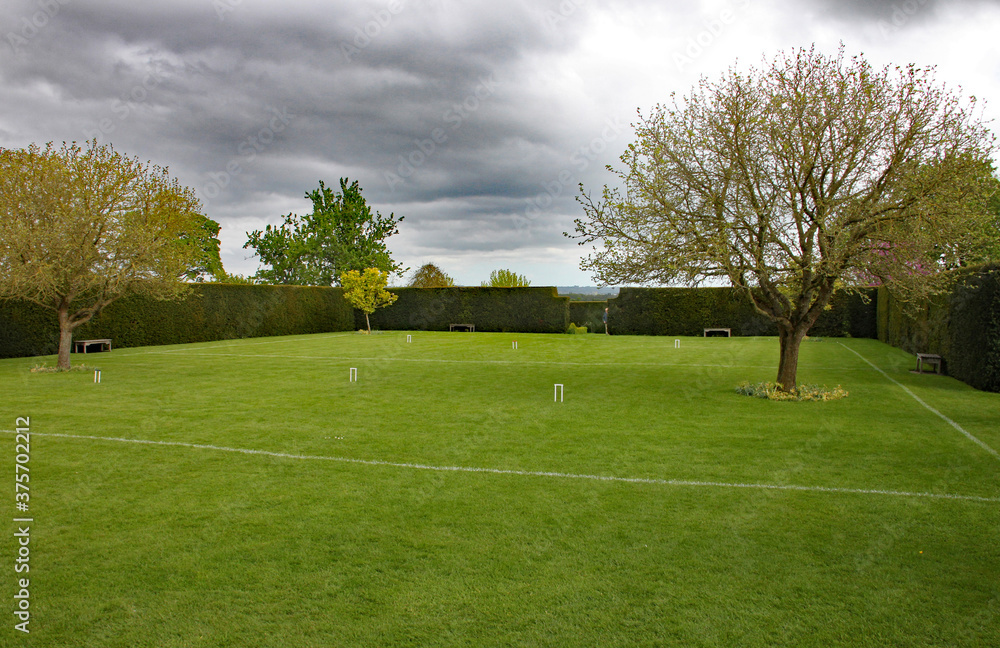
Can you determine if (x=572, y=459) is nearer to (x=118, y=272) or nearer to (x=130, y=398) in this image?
(x=130, y=398)

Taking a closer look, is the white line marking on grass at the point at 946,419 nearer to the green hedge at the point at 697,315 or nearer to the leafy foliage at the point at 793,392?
the leafy foliage at the point at 793,392

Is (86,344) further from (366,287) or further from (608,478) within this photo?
(608,478)

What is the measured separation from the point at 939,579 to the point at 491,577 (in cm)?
310

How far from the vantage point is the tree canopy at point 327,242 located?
51.8 metres

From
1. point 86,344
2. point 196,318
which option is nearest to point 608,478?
point 86,344

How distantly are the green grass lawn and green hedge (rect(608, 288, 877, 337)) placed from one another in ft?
71.0

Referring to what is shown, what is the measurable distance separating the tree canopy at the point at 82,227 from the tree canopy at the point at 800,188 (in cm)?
1214

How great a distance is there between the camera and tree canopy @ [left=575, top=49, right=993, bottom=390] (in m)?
10.1

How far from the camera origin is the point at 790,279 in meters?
12.1

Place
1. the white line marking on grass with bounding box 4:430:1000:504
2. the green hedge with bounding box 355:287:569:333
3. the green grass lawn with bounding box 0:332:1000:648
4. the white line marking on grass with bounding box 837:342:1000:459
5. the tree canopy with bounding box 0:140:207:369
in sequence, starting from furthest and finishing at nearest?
the green hedge with bounding box 355:287:569:333 < the tree canopy with bounding box 0:140:207:369 < the white line marking on grass with bounding box 837:342:1000:459 < the white line marking on grass with bounding box 4:430:1000:504 < the green grass lawn with bounding box 0:332:1000:648

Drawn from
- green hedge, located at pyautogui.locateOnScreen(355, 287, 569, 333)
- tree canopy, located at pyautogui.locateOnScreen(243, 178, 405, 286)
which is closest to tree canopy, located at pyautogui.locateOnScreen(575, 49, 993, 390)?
green hedge, located at pyautogui.locateOnScreen(355, 287, 569, 333)

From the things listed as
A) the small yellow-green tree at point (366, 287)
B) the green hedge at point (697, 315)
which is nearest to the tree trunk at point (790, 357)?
the green hedge at point (697, 315)

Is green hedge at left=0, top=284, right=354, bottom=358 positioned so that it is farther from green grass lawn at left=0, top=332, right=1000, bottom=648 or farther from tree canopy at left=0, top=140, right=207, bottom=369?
green grass lawn at left=0, top=332, right=1000, bottom=648

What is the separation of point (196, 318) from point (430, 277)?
1214 inches
